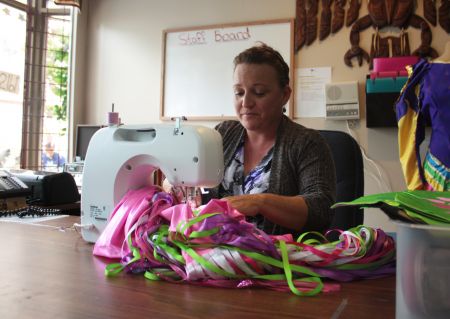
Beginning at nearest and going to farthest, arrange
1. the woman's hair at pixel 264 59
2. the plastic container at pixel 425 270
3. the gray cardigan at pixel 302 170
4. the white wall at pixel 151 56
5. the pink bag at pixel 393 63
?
the plastic container at pixel 425 270
the gray cardigan at pixel 302 170
the woman's hair at pixel 264 59
the pink bag at pixel 393 63
the white wall at pixel 151 56

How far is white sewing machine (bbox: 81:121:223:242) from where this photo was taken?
956mm

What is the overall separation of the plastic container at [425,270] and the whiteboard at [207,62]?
94.0 inches

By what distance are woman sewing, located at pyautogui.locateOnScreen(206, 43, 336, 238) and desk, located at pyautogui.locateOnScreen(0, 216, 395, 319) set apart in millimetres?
476

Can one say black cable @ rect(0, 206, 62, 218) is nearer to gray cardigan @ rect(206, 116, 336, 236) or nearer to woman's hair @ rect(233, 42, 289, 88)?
gray cardigan @ rect(206, 116, 336, 236)

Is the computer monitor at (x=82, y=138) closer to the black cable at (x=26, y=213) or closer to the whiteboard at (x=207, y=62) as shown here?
the whiteboard at (x=207, y=62)

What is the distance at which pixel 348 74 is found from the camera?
8.78 feet

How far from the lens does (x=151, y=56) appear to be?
3.28 meters

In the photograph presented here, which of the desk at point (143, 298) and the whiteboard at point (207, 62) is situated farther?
the whiteboard at point (207, 62)

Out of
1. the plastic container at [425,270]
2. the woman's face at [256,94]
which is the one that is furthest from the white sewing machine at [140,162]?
the plastic container at [425,270]

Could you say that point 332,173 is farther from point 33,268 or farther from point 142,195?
point 33,268

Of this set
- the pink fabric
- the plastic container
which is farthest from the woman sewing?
the plastic container

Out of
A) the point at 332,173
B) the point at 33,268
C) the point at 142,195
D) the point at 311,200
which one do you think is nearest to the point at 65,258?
the point at 33,268

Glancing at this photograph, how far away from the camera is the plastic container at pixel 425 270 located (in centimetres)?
43

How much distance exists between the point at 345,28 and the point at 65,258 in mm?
2377
